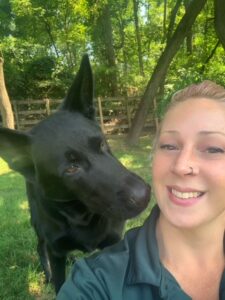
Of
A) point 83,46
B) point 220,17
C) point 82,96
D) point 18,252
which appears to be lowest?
point 18,252

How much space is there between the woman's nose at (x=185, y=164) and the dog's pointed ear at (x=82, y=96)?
1341 millimetres

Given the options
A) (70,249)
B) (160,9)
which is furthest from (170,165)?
(160,9)

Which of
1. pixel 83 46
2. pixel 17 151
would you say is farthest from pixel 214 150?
pixel 83 46

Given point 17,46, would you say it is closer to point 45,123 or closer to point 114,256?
point 45,123

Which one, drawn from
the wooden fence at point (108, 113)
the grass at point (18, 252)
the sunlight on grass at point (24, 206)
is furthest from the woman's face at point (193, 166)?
the wooden fence at point (108, 113)

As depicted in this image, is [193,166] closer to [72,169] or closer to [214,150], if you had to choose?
[214,150]

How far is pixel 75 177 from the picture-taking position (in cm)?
246

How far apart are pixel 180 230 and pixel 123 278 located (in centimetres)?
38

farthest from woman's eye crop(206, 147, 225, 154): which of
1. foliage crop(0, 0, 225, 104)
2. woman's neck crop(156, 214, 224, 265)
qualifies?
foliage crop(0, 0, 225, 104)

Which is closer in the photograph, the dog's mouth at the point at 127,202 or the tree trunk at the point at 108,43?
the dog's mouth at the point at 127,202

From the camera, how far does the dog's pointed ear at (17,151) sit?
2648 mm

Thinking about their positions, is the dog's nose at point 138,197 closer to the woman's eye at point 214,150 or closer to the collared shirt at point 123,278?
the collared shirt at point 123,278

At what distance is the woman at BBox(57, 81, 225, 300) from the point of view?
146 centimetres

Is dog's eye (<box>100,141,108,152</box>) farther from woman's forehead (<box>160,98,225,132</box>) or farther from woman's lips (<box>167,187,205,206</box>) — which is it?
woman's lips (<box>167,187,205,206</box>)
